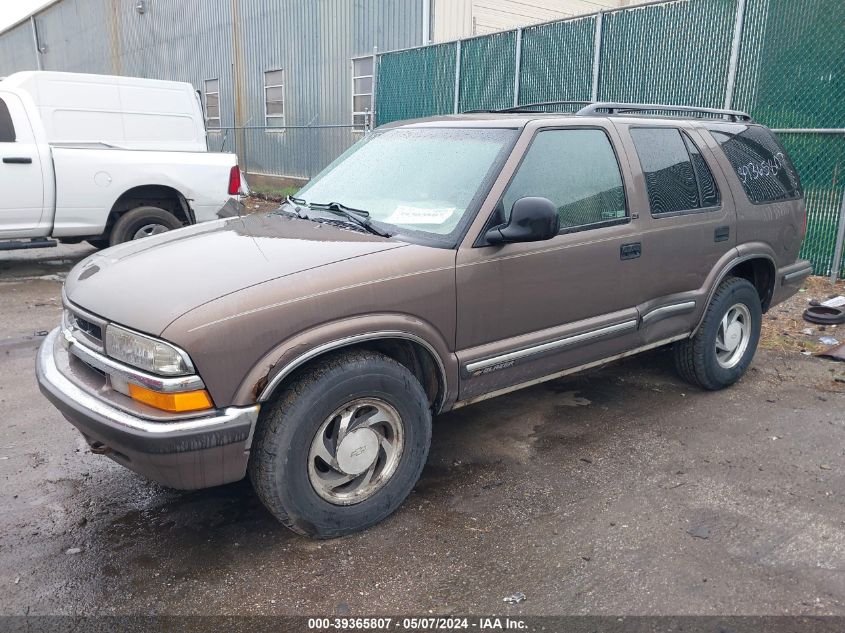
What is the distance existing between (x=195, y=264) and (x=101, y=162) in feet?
18.9

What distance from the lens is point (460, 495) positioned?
3418 millimetres

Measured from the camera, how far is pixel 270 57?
A: 17.2 metres

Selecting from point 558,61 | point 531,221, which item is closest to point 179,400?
point 531,221

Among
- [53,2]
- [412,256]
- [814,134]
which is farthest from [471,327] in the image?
[53,2]

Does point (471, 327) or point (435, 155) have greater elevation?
point (435, 155)

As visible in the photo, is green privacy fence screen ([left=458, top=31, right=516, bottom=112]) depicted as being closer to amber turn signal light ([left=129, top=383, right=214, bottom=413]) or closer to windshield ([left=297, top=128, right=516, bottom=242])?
windshield ([left=297, top=128, right=516, bottom=242])

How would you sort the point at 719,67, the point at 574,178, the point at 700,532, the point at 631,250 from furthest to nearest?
the point at 719,67 < the point at 631,250 < the point at 574,178 < the point at 700,532

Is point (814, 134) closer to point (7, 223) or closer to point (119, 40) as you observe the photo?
point (7, 223)

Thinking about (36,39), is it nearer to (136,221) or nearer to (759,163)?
(136,221)

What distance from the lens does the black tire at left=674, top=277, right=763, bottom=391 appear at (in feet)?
14.9

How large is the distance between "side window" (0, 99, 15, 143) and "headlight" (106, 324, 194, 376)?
6.08m

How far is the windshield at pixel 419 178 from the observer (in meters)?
3.35

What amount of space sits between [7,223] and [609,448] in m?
6.92

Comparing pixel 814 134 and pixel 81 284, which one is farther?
pixel 814 134
